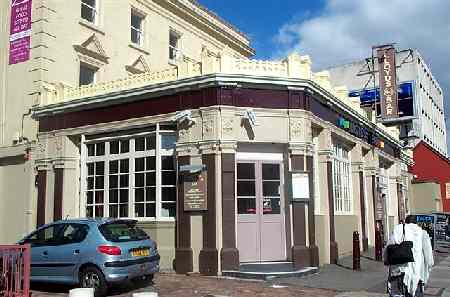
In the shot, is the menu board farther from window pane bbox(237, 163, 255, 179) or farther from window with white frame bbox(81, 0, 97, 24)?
window with white frame bbox(81, 0, 97, 24)

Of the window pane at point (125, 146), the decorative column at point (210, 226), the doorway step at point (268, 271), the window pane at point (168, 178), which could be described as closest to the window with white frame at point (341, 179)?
the doorway step at point (268, 271)

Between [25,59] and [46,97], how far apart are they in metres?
2.03

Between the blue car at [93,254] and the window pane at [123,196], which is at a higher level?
the window pane at [123,196]

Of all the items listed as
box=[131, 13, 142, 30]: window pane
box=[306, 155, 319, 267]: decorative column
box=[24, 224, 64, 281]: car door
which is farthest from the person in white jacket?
box=[131, 13, 142, 30]: window pane

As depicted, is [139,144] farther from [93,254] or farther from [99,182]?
[93,254]

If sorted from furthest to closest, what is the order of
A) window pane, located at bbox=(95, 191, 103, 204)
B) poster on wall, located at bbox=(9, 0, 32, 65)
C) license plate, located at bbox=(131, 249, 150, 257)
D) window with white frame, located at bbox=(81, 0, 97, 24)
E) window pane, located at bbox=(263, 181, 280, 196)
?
window with white frame, located at bbox=(81, 0, 97, 24) < poster on wall, located at bbox=(9, 0, 32, 65) < window pane, located at bbox=(95, 191, 103, 204) < window pane, located at bbox=(263, 181, 280, 196) < license plate, located at bbox=(131, 249, 150, 257)

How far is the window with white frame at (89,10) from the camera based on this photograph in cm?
1970

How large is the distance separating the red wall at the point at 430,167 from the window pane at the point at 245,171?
27.4 meters

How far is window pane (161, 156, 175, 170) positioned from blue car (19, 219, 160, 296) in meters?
3.29

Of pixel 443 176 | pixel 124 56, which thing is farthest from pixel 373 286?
pixel 443 176

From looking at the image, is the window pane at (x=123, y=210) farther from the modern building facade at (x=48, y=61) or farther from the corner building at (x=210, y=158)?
the modern building facade at (x=48, y=61)

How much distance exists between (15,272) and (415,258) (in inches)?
262

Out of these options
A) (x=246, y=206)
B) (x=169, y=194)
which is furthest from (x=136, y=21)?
(x=246, y=206)

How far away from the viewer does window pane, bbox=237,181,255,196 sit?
14266mm
